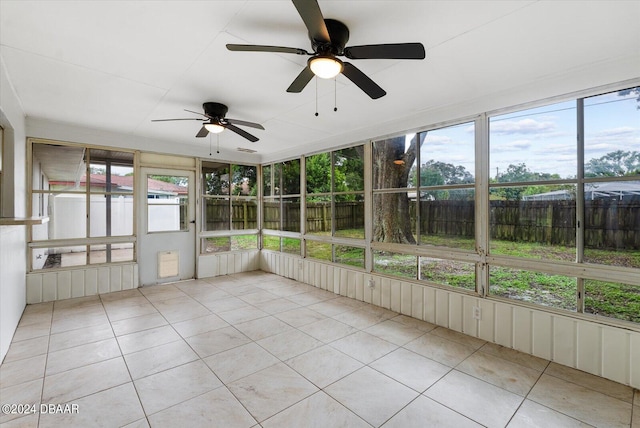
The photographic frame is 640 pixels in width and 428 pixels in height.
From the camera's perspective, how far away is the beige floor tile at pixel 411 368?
2.40 m

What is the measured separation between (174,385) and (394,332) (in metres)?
2.31

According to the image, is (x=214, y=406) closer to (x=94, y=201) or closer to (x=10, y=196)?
(x=10, y=196)

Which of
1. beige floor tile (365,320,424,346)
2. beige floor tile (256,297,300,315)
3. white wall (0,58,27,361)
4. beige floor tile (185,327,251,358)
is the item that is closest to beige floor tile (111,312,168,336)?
beige floor tile (185,327,251,358)

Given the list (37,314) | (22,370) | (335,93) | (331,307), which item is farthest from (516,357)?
(37,314)

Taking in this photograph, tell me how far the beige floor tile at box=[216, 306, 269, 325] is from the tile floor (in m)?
0.03

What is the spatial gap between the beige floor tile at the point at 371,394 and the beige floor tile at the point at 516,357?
121cm

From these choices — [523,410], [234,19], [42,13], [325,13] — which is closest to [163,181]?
[42,13]

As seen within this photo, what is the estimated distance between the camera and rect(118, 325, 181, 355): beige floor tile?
2.93 metres

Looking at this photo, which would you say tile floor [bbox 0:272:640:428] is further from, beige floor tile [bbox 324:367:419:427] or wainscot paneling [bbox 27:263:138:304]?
wainscot paneling [bbox 27:263:138:304]

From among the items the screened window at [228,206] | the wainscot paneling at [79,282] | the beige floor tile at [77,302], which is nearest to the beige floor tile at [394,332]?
the screened window at [228,206]

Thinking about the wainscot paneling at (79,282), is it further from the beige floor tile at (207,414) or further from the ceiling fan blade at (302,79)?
the ceiling fan blade at (302,79)

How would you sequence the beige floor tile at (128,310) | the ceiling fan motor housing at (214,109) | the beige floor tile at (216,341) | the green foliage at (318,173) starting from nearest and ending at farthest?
the beige floor tile at (216,341) → the ceiling fan motor housing at (214,109) → the beige floor tile at (128,310) → the green foliage at (318,173)

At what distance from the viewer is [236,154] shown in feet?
20.5

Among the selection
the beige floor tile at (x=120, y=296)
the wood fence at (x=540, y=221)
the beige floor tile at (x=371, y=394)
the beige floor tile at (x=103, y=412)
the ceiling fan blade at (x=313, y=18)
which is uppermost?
the ceiling fan blade at (x=313, y=18)
